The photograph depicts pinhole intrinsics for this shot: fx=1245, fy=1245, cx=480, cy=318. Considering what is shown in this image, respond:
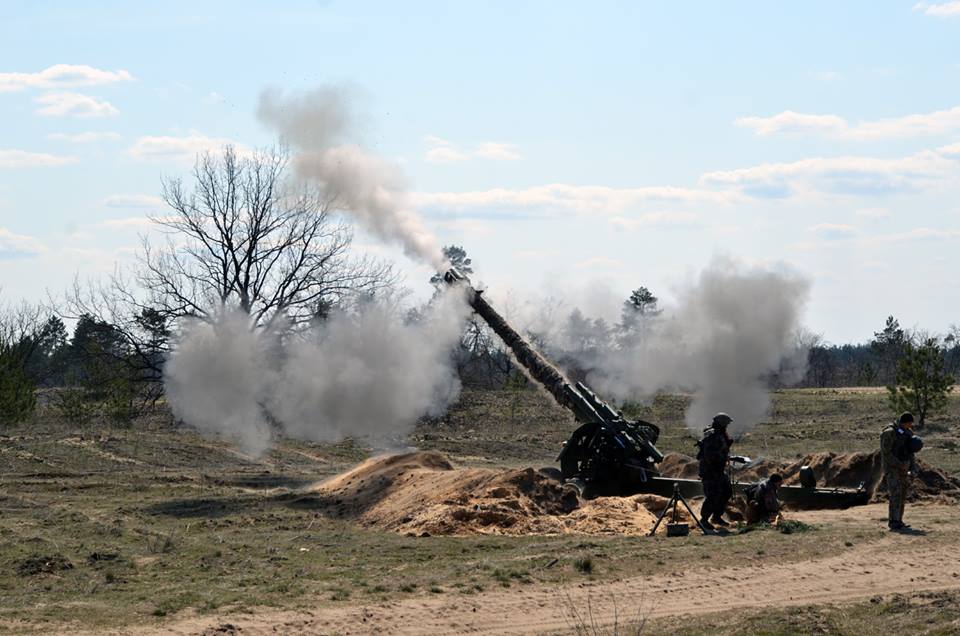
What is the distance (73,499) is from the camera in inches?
936

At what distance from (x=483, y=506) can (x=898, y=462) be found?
608cm

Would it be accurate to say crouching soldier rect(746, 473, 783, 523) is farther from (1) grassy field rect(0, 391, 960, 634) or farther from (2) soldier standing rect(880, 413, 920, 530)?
(2) soldier standing rect(880, 413, 920, 530)

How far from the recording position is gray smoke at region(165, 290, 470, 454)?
94.7 ft

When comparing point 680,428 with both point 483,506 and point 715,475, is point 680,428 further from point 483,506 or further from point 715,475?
point 715,475

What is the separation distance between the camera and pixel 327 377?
28.9 meters

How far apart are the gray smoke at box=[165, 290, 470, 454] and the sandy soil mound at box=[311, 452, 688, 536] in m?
5.24

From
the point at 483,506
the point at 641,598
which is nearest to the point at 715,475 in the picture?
the point at 483,506

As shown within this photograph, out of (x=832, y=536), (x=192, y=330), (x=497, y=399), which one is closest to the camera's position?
(x=832, y=536)

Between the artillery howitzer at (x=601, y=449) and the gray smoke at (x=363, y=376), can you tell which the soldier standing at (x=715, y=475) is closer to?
the artillery howitzer at (x=601, y=449)

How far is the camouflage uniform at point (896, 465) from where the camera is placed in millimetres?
16656

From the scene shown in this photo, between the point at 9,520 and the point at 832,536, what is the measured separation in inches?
501

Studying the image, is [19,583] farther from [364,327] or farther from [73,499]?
[364,327]

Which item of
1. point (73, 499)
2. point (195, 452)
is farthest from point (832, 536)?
point (195, 452)

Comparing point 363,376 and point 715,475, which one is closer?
point 715,475
